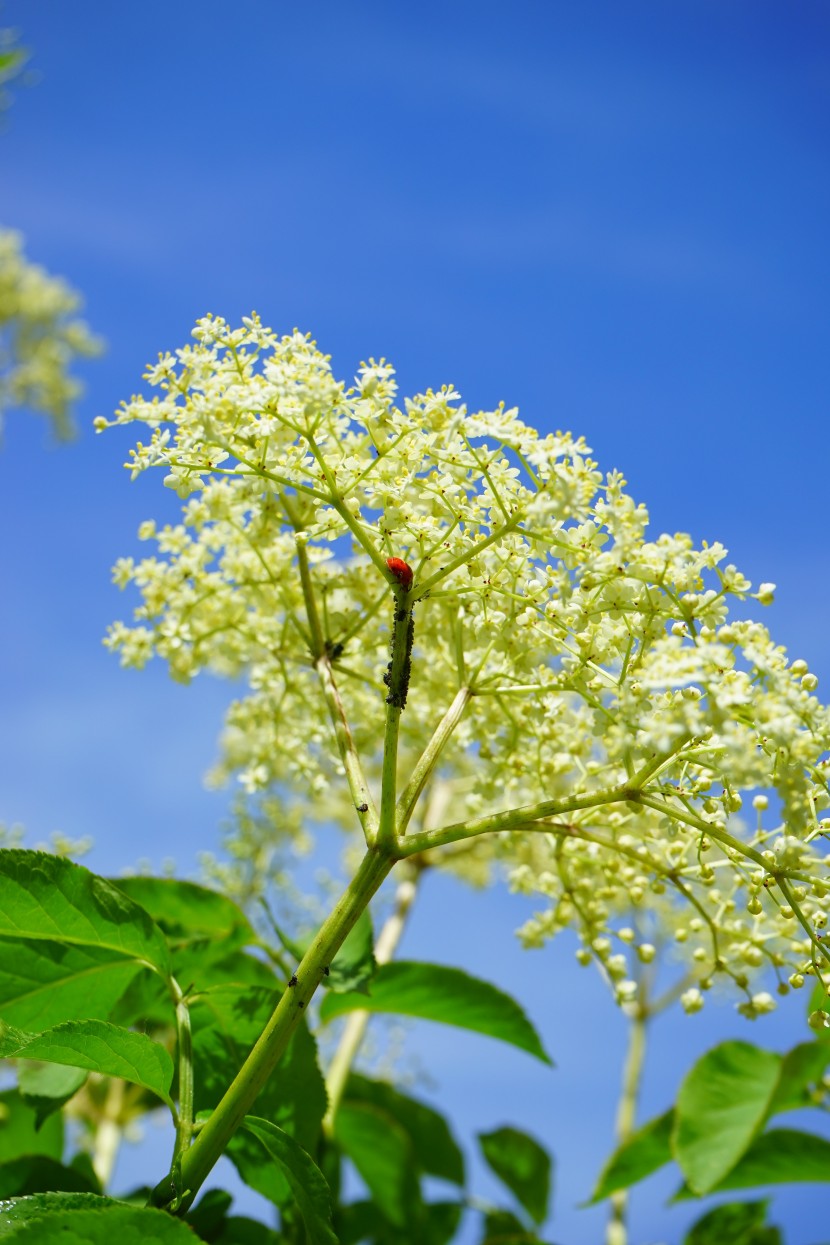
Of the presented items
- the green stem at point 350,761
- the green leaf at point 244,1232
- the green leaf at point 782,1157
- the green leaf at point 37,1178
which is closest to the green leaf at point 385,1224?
the green leaf at point 244,1232

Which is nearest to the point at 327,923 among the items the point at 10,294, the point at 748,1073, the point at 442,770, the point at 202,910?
the point at 202,910

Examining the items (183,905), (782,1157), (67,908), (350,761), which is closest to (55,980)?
(67,908)

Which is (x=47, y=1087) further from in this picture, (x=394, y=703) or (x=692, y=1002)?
(x=692, y=1002)

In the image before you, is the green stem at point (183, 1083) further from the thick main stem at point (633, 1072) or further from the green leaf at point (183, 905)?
the thick main stem at point (633, 1072)

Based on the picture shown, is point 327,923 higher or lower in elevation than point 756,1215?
lower

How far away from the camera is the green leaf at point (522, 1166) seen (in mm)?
3354

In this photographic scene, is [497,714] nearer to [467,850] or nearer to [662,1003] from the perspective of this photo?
[467,850]

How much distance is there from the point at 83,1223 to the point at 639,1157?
5.58ft

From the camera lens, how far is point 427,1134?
3.49m

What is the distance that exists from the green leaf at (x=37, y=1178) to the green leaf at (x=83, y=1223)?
791 mm

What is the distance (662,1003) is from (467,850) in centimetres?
99

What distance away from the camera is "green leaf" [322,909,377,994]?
81.4 inches

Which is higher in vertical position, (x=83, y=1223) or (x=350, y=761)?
(x=350, y=761)

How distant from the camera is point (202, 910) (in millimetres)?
2475
